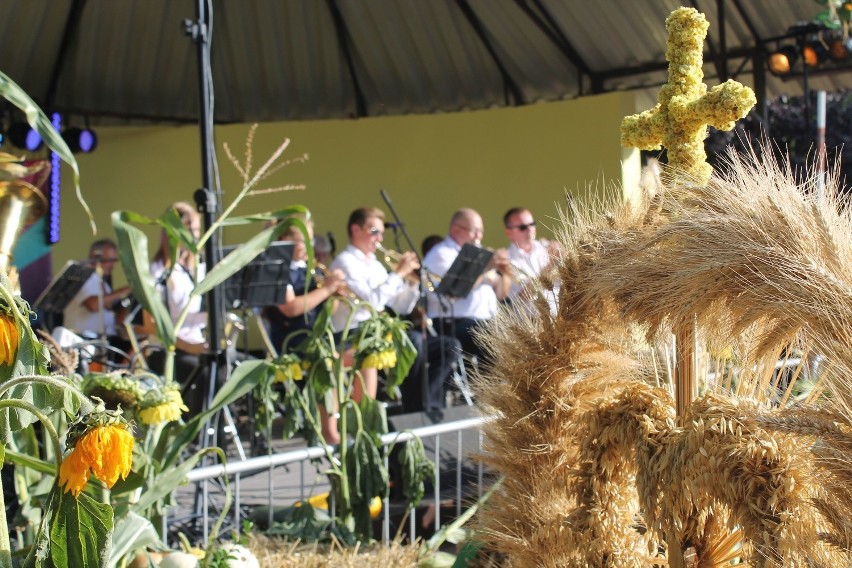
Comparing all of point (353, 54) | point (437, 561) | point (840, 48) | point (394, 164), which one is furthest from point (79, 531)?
point (394, 164)

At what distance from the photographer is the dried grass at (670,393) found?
108 cm

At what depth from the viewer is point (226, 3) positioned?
8117 millimetres

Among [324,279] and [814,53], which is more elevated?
[814,53]

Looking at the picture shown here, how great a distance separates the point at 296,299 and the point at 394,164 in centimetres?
385

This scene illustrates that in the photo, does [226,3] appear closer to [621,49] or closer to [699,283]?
[621,49]

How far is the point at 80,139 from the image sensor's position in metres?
8.64

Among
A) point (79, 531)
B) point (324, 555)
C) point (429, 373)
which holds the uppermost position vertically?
point (79, 531)

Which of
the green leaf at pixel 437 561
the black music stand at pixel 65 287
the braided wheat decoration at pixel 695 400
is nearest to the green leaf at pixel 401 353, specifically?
the green leaf at pixel 437 561

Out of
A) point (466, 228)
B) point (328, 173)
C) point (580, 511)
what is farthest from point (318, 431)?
point (328, 173)

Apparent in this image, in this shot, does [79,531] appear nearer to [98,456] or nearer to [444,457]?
[98,456]

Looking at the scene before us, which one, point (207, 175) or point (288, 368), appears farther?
point (207, 175)

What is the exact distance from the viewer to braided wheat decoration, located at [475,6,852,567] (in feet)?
3.53

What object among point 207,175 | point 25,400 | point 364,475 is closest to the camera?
point 25,400

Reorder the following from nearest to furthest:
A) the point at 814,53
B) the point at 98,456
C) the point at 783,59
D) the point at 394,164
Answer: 1. the point at 98,456
2. the point at 814,53
3. the point at 783,59
4. the point at 394,164
